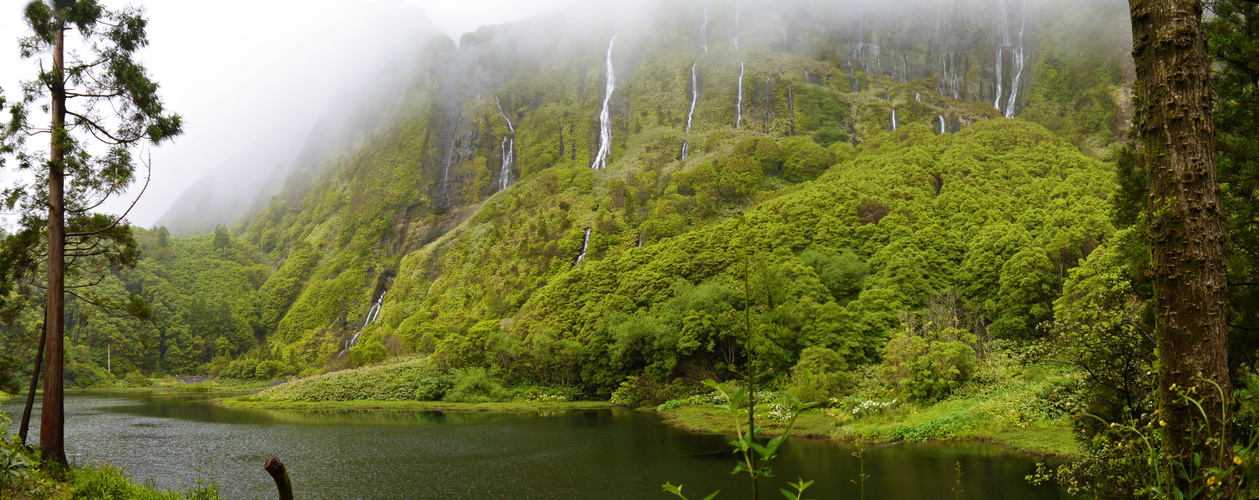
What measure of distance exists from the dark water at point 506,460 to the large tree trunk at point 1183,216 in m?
7.96

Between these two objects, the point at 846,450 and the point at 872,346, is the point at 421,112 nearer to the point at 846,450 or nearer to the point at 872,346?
the point at 872,346

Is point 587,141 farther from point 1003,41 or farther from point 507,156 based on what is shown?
point 1003,41

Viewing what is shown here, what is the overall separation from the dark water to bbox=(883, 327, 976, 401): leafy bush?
188 inches

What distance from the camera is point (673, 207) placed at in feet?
202

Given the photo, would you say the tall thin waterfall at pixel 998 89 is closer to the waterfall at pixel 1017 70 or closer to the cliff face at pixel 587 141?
the cliff face at pixel 587 141

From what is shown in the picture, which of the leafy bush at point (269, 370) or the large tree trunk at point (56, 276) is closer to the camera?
the large tree trunk at point (56, 276)

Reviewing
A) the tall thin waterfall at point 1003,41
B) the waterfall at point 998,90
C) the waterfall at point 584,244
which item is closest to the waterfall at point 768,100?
the waterfall at point 998,90

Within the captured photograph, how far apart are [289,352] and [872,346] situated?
74.0 meters

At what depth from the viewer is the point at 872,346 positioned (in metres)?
32.1

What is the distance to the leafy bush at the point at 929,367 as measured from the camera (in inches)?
949

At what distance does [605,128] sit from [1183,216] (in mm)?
88988

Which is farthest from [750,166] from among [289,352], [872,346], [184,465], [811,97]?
[289,352]

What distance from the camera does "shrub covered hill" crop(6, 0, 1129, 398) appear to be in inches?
1499

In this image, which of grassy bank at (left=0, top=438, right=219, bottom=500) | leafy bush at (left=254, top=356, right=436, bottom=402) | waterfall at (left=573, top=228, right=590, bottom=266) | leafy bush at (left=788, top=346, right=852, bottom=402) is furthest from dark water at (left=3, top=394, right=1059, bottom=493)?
waterfall at (left=573, top=228, right=590, bottom=266)
